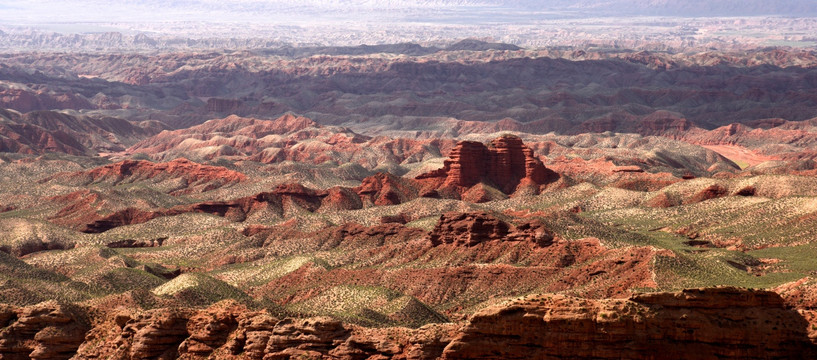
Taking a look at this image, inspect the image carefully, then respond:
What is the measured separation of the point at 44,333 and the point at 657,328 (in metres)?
41.2

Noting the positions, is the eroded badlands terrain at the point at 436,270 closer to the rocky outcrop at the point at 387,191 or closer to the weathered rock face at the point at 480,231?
the weathered rock face at the point at 480,231

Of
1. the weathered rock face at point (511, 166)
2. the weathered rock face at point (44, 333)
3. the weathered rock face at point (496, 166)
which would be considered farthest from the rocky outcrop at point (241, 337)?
the weathered rock face at point (511, 166)

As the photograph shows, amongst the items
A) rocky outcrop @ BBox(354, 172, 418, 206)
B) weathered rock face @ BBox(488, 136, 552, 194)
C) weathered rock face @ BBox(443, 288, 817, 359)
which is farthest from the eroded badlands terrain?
rocky outcrop @ BBox(354, 172, 418, 206)

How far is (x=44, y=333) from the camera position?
77.9 m

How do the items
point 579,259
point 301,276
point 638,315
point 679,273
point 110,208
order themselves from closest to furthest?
1. point 638,315
2. point 679,273
3. point 579,259
4. point 301,276
5. point 110,208

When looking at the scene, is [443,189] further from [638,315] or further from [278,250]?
[638,315]

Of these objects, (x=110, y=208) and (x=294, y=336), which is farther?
(x=110, y=208)

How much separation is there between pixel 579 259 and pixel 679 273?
54.1 ft

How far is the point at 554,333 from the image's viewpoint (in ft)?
191

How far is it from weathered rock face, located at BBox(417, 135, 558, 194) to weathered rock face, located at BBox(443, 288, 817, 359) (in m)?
132

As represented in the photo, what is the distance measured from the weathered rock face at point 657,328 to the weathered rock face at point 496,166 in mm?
132408

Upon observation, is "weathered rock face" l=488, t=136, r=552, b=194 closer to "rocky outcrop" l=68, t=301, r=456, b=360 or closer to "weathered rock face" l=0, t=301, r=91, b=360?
"rocky outcrop" l=68, t=301, r=456, b=360

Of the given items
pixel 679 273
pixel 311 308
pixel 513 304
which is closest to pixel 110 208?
pixel 311 308

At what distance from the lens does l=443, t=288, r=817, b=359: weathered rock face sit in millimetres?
57406
